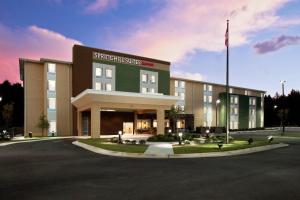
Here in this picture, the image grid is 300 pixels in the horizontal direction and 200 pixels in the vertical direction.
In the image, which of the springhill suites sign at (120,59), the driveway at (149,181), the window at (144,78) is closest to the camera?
the driveway at (149,181)

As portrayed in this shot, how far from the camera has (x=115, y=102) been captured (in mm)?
41406

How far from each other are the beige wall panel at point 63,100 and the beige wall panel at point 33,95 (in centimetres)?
348

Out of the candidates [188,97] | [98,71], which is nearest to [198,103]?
[188,97]

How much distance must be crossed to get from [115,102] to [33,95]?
2130 centimetres

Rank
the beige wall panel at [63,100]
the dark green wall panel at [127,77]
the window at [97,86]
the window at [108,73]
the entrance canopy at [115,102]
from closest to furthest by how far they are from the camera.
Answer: the entrance canopy at [115,102]
the beige wall panel at [63,100]
the window at [97,86]
the window at [108,73]
the dark green wall panel at [127,77]

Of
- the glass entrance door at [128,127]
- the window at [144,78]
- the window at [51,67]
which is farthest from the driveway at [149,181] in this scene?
the window at [144,78]

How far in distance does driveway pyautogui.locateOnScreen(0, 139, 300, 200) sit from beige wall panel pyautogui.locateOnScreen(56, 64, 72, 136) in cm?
3759

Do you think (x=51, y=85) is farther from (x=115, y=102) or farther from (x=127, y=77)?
→ (x=115, y=102)

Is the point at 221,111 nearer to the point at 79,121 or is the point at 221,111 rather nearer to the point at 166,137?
the point at 79,121

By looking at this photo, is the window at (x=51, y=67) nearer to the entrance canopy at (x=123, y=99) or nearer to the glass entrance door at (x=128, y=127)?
the entrance canopy at (x=123, y=99)

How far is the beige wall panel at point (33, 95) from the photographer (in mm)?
53344

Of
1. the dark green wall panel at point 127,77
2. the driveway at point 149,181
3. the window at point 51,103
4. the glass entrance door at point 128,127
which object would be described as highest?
the dark green wall panel at point 127,77

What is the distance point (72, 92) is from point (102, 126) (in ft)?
28.1

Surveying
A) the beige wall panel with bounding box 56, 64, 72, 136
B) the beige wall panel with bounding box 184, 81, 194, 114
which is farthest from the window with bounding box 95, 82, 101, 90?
the beige wall panel with bounding box 184, 81, 194, 114
